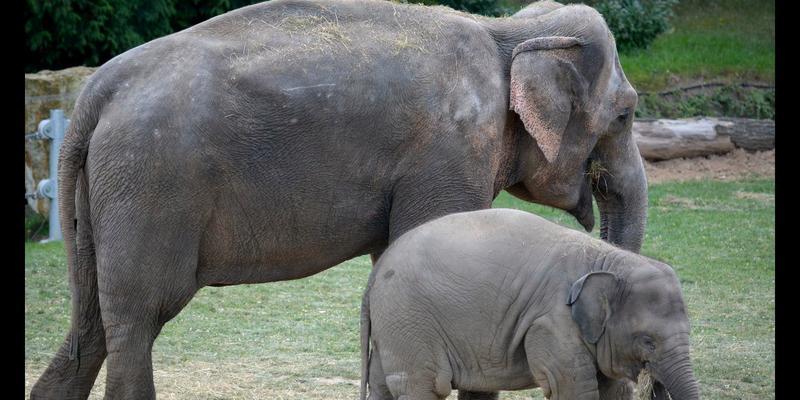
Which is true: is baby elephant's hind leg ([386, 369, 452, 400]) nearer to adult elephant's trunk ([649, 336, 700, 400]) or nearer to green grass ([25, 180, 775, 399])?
adult elephant's trunk ([649, 336, 700, 400])

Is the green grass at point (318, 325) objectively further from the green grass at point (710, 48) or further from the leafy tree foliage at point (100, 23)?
the green grass at point (710, 48)

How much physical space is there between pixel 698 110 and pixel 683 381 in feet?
42.8

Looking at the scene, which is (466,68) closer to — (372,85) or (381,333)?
(372,85)

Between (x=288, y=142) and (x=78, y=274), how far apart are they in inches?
46.7

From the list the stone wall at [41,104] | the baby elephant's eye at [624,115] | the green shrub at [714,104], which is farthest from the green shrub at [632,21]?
the baby elephant's eye at [624,115]

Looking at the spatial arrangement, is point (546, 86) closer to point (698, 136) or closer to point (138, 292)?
point (138, 292)

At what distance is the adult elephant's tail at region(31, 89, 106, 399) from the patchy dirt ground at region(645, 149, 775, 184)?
36.5 ft

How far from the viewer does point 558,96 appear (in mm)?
6133

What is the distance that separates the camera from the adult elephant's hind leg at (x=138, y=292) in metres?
5.43

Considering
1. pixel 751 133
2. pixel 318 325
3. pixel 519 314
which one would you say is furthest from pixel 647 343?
pixel 751 133

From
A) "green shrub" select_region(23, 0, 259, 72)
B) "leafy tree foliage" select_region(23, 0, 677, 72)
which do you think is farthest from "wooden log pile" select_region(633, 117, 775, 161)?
"green shrub" select_region(23, 0, 259, 72)

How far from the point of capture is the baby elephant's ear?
16.6ft

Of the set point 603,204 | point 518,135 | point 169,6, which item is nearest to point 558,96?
point 518,135

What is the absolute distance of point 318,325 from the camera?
9.09 meters
